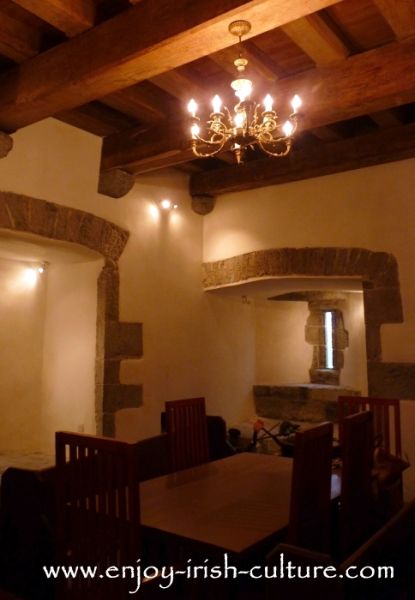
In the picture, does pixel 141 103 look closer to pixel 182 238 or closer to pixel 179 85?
pixel 179 85

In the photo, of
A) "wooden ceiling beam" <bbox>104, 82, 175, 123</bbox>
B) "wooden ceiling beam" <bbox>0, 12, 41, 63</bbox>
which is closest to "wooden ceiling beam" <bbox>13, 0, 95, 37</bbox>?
"wooden ceiling beam" <bbox>0, 12, 41, 63</bbox>

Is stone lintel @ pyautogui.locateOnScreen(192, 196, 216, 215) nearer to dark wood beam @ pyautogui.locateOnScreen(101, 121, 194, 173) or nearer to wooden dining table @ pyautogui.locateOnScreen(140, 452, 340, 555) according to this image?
dark wood beam @ pyautogui.locateOnScreen(101, 121, 194, 173)

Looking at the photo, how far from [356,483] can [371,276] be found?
2318 mm

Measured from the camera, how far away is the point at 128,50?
2322mm

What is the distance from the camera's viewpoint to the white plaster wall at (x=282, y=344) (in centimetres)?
608

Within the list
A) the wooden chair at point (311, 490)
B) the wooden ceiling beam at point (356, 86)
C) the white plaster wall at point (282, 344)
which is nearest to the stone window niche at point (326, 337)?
the white plaster wall at point (282, 344)

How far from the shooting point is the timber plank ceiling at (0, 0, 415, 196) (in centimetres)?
221

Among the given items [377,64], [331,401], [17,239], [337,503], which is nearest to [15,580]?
[337,503]

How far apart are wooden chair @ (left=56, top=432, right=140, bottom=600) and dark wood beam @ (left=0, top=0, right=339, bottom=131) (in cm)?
171

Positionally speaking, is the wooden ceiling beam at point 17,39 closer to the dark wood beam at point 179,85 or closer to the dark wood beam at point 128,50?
the dark wood beam at point 128,50

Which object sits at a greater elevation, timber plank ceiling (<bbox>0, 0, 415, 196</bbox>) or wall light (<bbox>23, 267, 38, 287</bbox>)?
timber plank ceiling (<bbox>0, 0, 415, 196</bbox>)

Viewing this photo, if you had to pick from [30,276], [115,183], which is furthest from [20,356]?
[115,183]

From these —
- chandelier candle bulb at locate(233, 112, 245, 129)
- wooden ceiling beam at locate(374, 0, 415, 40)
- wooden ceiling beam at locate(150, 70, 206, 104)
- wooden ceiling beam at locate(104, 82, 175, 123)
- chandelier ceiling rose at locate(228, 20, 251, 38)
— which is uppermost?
wooden ceiling beam at locate(104, 82, 175, 123)

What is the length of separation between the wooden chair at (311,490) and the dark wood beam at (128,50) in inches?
64.9
